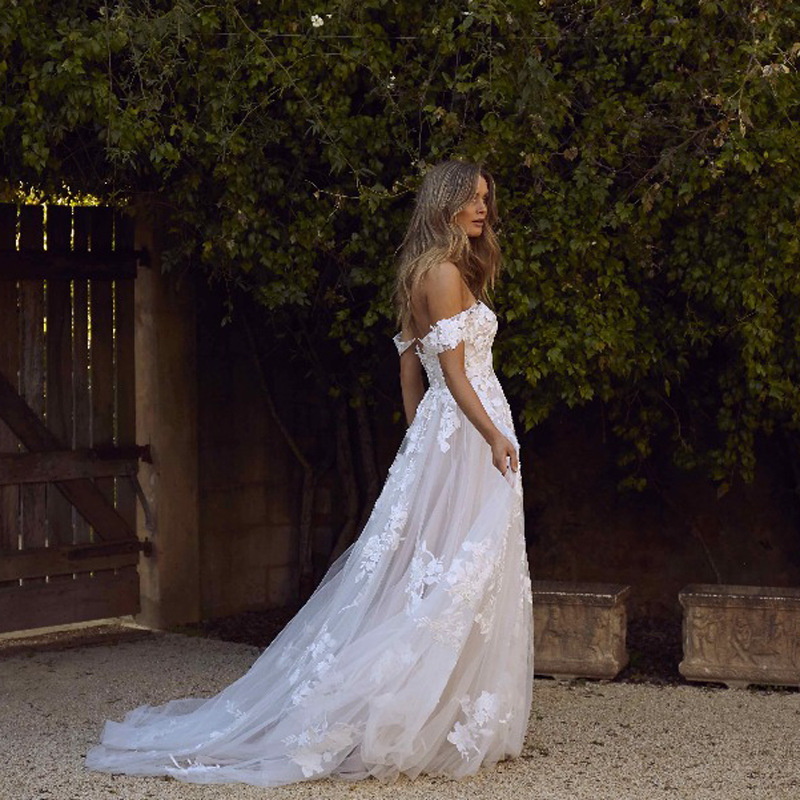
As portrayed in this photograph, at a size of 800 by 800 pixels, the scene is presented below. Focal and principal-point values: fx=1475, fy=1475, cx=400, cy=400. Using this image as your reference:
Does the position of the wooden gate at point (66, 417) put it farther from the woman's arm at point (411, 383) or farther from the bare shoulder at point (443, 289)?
the bare shoulder at point (443, 289)

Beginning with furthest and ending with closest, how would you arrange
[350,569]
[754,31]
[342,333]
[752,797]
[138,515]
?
1. [138,515]
2. [342,333]
3. [754,31]
4. [350,569]
5. [752,797]

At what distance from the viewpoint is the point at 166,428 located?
7.06 metres

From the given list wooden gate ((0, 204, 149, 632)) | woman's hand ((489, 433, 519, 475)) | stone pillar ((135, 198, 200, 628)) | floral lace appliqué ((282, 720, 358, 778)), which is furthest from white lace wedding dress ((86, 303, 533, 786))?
stone pillar ((135, 198, 200, 628))

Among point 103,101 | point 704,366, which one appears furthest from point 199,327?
point 704,366

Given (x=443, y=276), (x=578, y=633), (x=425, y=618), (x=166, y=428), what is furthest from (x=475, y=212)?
(x=166, y=428)

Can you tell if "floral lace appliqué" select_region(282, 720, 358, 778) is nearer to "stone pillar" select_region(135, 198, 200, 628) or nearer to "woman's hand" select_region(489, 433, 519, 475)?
"woman's hand" select_region(489, 433, 519, 475)

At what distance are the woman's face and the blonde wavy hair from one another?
18 millimetres

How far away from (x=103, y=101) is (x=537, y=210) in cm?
173

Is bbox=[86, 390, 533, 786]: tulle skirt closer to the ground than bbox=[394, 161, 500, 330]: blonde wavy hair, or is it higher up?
closer to the ground

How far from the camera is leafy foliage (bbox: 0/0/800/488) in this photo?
18.5 feet

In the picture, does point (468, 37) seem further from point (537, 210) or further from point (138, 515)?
point (138, 515)

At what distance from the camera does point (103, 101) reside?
561 centimetres

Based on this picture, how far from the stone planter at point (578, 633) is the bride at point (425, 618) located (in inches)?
53.0

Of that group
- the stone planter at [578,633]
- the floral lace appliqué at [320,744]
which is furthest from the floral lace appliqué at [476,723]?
the stone planter at [578,633]
